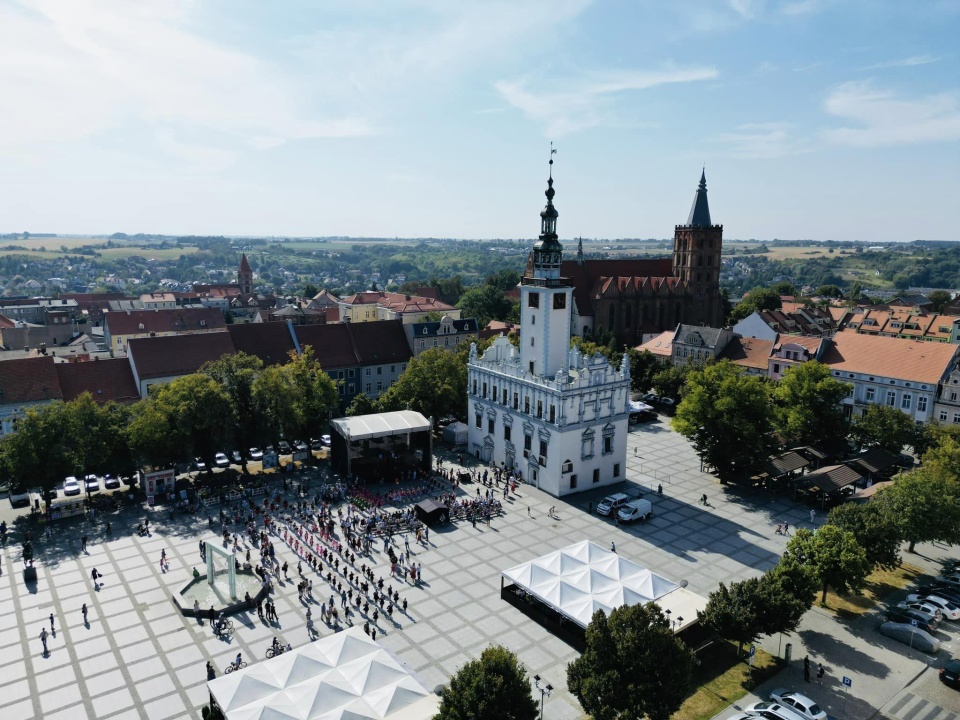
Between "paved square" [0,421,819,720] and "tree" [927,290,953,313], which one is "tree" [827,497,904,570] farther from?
"tree" [927,290,953,313]

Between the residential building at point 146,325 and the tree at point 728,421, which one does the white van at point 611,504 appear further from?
the residential building at point 146,325

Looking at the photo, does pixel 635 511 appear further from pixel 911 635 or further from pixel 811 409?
pixel 811 409

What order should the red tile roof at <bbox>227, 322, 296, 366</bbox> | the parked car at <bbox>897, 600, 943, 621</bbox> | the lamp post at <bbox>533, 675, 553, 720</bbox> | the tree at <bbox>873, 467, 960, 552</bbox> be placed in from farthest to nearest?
the red tile roof at <bbox>227, 322, 296, 366</bbox> → the tree at <bbox>873, 467, 960, 552</bbox> → the parked car at <bbox>897, 600, 943, 621</bbox> → the lamp post at <bbox>533, 675, 553, 720</bbox>

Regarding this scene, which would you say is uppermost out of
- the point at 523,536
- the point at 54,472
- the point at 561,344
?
the point at 561,344

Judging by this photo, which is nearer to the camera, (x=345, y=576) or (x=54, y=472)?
(x=345, y=576)

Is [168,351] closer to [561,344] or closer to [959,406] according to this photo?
[561,344]

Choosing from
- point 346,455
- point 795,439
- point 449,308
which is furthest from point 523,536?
point 449,308

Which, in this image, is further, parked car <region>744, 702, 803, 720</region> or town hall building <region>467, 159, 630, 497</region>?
town hall building <region>467, 159, 630, 497</region>

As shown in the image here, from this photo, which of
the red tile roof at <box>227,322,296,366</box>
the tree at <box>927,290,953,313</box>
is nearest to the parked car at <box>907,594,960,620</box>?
the red tile roof at <box>227,322,296,366</box>
